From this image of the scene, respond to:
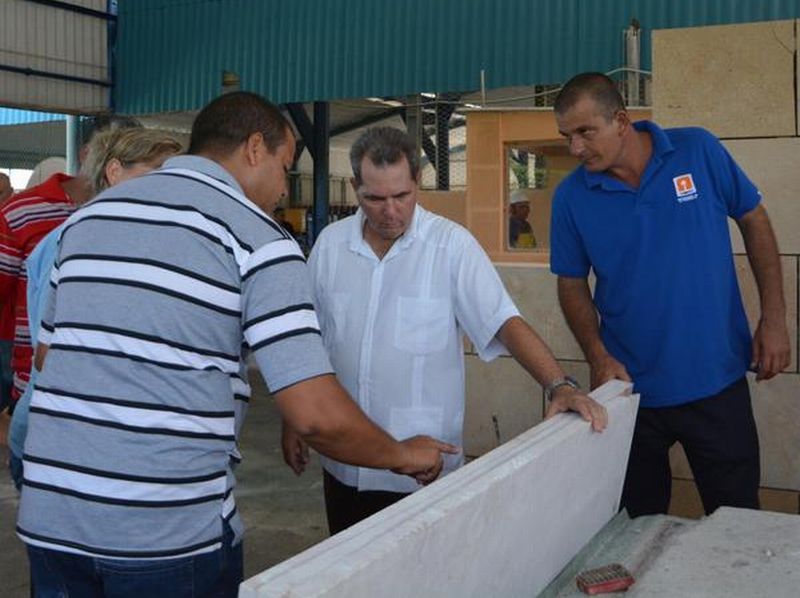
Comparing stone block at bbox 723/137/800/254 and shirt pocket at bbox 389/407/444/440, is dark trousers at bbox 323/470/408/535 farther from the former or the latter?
stone block at bbox 723/137/800/254

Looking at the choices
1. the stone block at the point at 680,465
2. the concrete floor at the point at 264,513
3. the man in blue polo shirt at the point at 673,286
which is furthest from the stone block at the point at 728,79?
the concrete floor at the point at 264,513

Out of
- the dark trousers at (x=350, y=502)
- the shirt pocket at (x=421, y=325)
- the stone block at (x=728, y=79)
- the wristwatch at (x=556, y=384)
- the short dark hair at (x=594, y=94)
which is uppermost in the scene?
the stone block at (x=728, y=79)

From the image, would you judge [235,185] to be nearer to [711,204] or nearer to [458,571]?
[458,571]

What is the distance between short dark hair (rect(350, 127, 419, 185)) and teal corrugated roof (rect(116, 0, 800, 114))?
6.01 metres

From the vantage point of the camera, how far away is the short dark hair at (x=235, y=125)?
1.78 metres

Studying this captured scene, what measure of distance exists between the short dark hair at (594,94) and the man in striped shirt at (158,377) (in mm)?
1216

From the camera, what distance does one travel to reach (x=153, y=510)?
5.27 ft

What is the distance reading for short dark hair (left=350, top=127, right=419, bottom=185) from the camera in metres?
2.41

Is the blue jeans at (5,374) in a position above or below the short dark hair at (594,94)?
below

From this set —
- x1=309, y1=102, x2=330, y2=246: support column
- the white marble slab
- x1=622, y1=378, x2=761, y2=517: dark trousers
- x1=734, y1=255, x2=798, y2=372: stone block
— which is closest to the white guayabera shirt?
the white marble slab

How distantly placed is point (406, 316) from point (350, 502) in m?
0.54

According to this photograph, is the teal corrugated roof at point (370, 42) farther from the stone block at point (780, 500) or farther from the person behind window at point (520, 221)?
the stone block at point (780, 500)

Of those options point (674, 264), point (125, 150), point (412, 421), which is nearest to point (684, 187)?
point (674, 264)

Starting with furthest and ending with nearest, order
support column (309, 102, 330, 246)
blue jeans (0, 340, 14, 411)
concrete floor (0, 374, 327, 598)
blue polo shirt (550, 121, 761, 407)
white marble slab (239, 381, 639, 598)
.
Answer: support column (309, 102, 330, 246)
concrete floor (0, 374, 327, 598)
blue jeans (0, 340, 14, 411)
blue polo shirt (550, 121, 761, 407)
white marble slab (239, 381, 639, 598)
